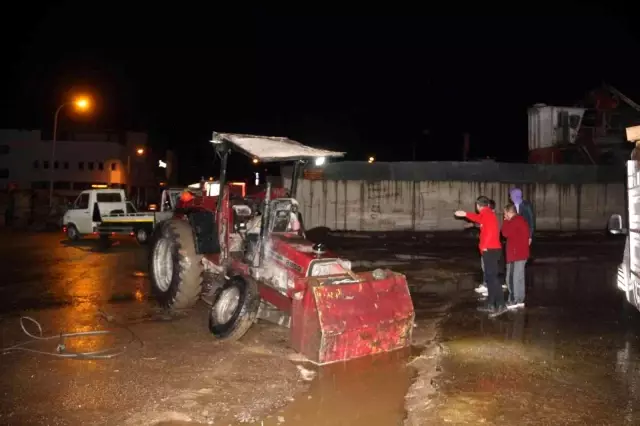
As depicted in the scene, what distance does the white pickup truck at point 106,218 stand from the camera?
68.0ft

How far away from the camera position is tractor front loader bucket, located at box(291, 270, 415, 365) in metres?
6.36

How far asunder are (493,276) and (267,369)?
4.47 meters

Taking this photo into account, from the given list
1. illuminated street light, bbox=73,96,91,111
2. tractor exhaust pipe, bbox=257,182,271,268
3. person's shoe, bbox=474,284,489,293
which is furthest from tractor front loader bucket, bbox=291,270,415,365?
illuminated street light, bbox=73,96,91,111

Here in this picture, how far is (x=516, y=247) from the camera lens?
930cm

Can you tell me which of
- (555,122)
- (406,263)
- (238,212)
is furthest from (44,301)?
(555,122)

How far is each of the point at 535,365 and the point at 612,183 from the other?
2390 centimetres

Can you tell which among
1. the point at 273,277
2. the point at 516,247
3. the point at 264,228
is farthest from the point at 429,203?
the point at 273,277

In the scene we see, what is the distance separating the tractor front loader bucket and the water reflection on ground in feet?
2.58

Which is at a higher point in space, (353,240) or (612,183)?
(612,183)

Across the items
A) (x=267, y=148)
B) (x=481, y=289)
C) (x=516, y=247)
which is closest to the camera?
(x=267, y=148)

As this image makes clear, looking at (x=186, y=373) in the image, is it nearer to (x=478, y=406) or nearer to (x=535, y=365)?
(x=478, y=406)

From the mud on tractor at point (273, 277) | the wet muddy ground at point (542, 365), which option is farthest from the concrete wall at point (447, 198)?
the mud on tractor at point (273, 277)

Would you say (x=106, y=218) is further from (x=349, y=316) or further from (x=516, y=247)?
(x=349, y=316)

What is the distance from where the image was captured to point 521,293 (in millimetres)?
9711
